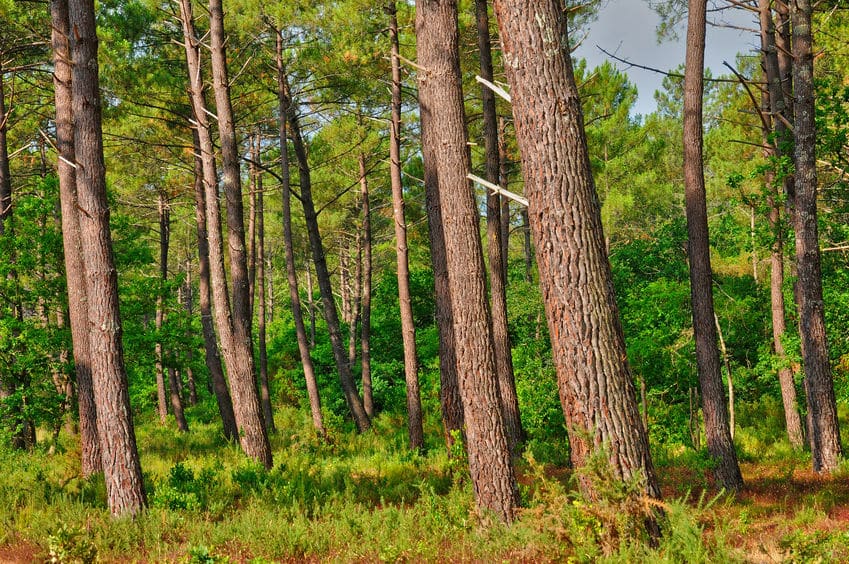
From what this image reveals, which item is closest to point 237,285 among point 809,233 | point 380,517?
point 380,517

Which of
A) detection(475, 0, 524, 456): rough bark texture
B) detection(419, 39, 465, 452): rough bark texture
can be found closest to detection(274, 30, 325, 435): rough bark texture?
detection(475, 0, 524, 456): rough bark texture

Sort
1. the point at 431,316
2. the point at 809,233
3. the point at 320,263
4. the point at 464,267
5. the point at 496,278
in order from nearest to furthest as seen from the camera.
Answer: the point at 464,267
the point at 809,233
the point at 496,278
the point at 320,263
the point at 431,316

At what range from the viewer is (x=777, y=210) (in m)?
12.2

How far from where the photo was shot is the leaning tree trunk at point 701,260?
9.19 meters

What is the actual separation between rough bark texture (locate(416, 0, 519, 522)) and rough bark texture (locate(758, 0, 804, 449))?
22.4 feet

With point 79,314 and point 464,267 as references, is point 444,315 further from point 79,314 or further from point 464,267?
point 79,314

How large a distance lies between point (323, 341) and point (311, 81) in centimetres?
1236

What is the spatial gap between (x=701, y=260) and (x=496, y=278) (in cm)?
309

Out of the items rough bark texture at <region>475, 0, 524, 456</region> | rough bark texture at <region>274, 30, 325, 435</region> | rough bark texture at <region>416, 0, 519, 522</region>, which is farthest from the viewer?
rough bark texture at <region>274, 30, 325, 435</region>

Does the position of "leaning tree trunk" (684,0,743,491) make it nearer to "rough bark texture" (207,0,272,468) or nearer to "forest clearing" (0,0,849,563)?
"forest clearing" (0,0,849,563)

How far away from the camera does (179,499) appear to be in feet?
23.1

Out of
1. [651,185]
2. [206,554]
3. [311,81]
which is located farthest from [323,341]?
[206,554]

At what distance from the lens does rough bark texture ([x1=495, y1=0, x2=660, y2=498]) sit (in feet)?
14.6

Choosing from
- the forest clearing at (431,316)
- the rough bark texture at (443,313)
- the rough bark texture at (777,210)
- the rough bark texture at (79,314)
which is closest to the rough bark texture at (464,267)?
the forest clearing at (431,316)
